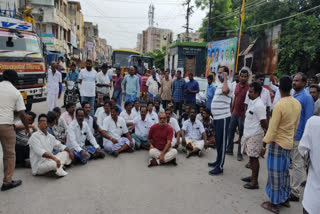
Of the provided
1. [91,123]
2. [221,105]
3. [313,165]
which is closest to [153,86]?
[91,123]

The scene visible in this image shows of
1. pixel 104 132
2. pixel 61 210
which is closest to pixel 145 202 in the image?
pixel 61 210

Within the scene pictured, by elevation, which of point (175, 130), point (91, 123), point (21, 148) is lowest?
point (21, 148)

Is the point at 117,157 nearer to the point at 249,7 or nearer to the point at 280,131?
the point at 280,131

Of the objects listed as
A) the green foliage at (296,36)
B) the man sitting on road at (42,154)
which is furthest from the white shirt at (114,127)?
the green foliage at (296,36)

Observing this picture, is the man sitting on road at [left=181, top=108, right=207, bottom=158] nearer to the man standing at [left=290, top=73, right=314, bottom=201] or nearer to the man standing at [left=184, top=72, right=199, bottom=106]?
the man standing at [left=184, top=72, right=199, bottom=106]

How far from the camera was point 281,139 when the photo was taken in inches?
138

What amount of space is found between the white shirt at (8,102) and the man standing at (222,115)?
11.1 ft

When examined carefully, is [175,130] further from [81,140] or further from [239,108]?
[81,140]

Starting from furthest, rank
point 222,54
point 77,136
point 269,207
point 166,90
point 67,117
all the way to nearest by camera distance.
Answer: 1. point 222,54
2. point 166,90
3. point 67,117
4. point 77,136
5. point 269,207

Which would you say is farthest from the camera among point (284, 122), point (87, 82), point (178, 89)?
point (178, 89)

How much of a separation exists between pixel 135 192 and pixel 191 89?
15.8 ft

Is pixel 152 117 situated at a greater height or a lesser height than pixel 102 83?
lesser

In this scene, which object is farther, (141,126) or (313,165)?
(141,126)

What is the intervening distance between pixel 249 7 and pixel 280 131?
17.9 m
